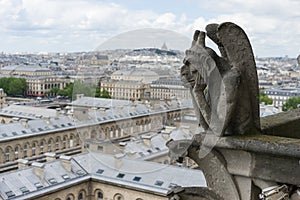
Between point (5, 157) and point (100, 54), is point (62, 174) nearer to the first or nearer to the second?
point (5, 157)

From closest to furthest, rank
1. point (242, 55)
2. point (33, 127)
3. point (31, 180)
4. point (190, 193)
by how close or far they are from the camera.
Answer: point (242, 55)
point (190, 193)
point (31, 180)
point (33, 127)

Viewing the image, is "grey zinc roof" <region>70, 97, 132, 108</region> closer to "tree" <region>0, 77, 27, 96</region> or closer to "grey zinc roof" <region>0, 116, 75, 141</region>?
"grey zinc roof" <region>0, 116, 75, 141</region>

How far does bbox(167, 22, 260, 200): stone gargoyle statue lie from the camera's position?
4.40 meters

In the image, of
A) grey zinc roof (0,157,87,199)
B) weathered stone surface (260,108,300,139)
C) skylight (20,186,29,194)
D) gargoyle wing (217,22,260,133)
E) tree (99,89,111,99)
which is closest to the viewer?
gargoyle wing (217,22,260,133)

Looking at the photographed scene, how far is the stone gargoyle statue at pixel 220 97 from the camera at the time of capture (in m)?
4.40

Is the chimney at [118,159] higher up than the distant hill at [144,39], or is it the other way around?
the distant hill at [144,39]

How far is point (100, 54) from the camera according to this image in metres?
6.75

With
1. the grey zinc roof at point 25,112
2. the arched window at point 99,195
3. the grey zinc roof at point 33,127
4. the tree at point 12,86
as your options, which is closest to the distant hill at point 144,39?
the arched window at point 99,195

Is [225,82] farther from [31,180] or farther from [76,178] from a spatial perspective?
[76,178]

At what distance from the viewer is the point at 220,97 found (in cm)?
439

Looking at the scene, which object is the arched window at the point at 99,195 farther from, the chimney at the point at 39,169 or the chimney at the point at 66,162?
the chimney at the point at 39,169

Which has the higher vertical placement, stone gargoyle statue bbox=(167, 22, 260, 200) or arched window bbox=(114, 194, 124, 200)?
stone gargoyle statue bbox=(167, 22, 260, 200)

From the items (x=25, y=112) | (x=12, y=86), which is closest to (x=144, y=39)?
(x=25, y=112)

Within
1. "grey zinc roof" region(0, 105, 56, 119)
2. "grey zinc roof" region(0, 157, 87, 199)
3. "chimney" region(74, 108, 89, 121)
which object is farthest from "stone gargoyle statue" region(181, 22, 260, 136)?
"grey zinc roof" region(0, 105, 56, 119)
